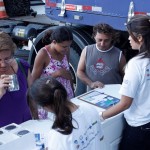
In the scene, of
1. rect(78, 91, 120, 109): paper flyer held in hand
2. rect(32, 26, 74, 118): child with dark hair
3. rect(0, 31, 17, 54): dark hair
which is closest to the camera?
rect(0, 31, 17, 54): dark hair

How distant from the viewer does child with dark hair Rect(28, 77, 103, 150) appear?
1.60 m

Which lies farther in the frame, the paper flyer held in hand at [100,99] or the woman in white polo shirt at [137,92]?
the paper flyer held in hand at [100,99]

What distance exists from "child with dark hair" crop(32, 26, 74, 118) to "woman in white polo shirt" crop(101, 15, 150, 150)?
814mm

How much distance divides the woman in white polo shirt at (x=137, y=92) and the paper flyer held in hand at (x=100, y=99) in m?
0.23

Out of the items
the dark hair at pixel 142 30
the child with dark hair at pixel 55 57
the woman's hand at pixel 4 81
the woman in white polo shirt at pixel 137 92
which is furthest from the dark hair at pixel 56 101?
the child with dark hair at pixel 55 57

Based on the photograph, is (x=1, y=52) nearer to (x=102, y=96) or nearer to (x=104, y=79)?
(x=102, y=96)

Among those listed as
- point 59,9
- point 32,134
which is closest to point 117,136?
point 32,134

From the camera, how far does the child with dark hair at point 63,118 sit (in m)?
1.60

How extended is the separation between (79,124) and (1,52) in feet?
2.63

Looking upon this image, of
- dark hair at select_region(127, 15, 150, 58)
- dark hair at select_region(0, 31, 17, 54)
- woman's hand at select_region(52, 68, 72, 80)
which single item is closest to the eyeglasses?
dark hair at select_region(0, 31, 17, 54)

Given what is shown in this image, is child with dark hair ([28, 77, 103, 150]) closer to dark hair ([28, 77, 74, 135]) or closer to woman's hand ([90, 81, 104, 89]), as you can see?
dark hair ([28, 77, 74, 135])

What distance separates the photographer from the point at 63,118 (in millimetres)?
1592

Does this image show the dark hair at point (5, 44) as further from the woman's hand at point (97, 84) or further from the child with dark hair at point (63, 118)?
the woman's hand at point (97, 84)

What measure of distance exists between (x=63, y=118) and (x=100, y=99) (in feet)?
3.25
